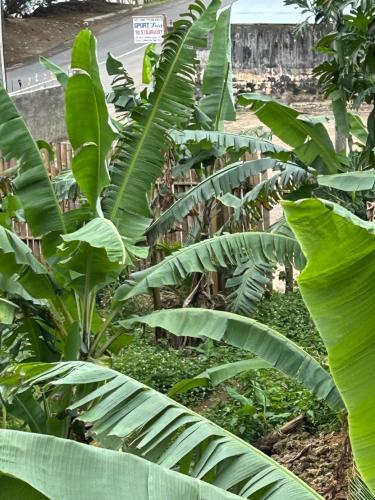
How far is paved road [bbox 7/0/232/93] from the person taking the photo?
27.6 metres

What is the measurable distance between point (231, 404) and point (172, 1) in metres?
35.7

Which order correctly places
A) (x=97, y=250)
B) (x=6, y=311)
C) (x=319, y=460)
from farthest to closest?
(x=319, y=460), (x=6, y=311), (x=97, y=250)

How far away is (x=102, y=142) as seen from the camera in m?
5.96

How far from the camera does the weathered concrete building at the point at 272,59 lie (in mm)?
21922

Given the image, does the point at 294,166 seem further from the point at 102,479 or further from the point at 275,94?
the point at 275,94

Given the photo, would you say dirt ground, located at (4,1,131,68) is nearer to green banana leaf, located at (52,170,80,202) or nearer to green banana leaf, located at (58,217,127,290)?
green banana leaf, located at (52,170,80,202)

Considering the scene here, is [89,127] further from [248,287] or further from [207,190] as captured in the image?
[248,287]

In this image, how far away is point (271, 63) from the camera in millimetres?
22281

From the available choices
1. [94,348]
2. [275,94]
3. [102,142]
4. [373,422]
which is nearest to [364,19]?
[102,142]

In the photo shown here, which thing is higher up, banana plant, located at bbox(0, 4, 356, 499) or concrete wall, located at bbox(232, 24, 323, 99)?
banana plant, located at bbox(0, 4, 356, 499)

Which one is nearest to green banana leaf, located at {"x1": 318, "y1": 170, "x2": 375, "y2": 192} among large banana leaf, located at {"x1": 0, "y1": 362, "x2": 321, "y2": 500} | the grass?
large banana leaf, located at {"x1": 0, "y1": 362, "x2": 321, "y2": 500}

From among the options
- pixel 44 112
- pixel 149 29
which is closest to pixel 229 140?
pixel 149 29

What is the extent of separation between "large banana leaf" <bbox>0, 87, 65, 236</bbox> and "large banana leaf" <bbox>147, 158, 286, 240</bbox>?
1245 millimetres

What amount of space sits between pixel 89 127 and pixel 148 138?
2.05 ft
